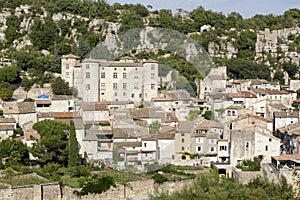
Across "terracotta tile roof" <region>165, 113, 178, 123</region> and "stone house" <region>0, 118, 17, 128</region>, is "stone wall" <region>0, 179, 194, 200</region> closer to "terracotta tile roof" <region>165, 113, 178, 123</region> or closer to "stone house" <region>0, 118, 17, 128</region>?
"terracotta tile roof" <region>165, 113, 178, 123</region>

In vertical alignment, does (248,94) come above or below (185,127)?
above

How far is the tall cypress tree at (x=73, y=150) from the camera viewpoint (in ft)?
51.2

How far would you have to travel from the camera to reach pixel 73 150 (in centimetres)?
1570

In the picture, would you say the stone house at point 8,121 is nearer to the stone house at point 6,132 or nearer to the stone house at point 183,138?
the stone house at point 6,132

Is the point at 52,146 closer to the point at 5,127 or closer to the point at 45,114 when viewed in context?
the point at 5,127

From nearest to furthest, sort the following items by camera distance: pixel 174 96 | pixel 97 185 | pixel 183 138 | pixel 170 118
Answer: pixel 97 185
pixel 174 96
pixel 183 138
pixel 170 118

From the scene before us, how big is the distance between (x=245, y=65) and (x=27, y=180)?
1955 cm

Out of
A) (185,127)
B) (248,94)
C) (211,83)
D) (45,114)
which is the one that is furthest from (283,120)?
(45,114)

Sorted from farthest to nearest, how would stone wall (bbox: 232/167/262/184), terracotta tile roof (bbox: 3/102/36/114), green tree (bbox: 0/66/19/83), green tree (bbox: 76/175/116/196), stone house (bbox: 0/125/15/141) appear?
green tree (bbox: 0/66/19/83) → terracotta tile roof (bbox: 3/102/36/114) → stone house (bbox: 0/125/15/141) → stone wall (bbox: 232/167/262/184) → green tree (bbox: 76/175/116/196)

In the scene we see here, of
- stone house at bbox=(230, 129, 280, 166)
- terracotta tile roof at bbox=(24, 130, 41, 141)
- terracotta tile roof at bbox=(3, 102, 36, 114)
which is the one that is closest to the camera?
stone house at bbox=(230, 129, 280, 166)

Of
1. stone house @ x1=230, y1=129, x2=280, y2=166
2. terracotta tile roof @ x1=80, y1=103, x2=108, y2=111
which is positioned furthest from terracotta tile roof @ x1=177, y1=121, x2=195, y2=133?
terracotta tile roof @ x1=80, y1=103, x2=108, y2=111

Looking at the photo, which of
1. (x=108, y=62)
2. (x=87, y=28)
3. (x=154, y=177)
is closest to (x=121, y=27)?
(x=87, y=28)

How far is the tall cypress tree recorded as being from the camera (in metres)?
15.6

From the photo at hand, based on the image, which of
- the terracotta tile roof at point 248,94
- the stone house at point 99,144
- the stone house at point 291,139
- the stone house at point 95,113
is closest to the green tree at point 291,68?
the terracotta tile roof at point 248,94
